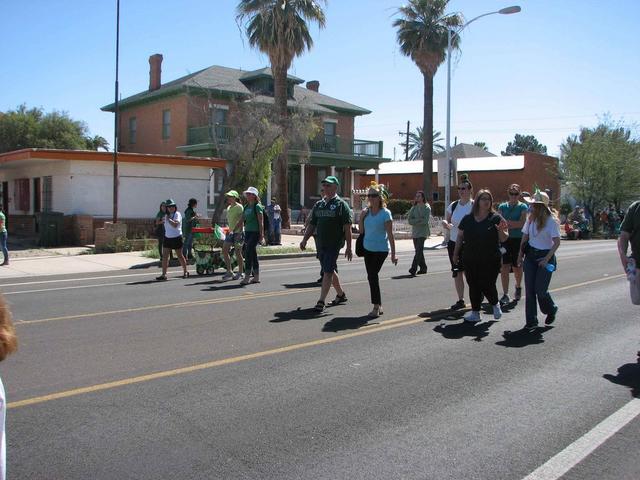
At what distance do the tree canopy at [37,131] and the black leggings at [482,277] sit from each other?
39.6 meters

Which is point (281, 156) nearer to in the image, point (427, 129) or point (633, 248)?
point (427, 129)

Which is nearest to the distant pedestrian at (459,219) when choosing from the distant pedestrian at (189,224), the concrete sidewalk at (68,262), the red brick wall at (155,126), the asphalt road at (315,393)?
the asphalt road at (315,393)

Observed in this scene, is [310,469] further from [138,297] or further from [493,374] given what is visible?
[138,297]

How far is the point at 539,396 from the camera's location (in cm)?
538

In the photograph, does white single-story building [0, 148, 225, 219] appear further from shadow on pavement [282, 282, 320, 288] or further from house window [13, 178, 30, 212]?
shadow on pavement [282, 282, 320, 288]

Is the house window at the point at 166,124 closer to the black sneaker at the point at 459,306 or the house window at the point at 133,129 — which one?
the house window at the point at 133,129

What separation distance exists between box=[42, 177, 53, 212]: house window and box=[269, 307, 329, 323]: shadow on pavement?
1764 cm

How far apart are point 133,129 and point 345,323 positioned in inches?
1393

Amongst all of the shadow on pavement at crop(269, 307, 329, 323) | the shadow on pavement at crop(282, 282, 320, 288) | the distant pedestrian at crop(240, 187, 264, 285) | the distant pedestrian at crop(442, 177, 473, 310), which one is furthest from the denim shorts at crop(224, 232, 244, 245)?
the distant pedestrian at crop(442, 177, 473, 310)

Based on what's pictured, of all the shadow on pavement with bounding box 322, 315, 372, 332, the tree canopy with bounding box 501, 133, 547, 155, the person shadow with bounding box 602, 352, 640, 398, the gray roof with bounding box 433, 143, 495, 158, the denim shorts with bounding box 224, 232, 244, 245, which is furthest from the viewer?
the tree canopy with bounding box 501, 133, 547, 155

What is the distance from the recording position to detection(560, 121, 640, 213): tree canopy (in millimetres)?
39125

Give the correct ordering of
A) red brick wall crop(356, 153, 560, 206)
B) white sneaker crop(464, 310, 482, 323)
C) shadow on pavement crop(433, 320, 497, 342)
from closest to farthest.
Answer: shadow on pavement crop(433, 320, 497, 342), white sneaker crop(464, 310, 482, 323), red brick wall crop(356, 153, 560, 206)

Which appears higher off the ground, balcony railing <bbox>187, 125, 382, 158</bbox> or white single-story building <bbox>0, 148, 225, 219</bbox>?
balcony railing <bbox>187, 125, 382, 158</bbox>

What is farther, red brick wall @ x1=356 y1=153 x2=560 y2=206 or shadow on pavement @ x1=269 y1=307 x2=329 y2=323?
red brick wall @ x1=356 y1=153 x2=560 y2=206
